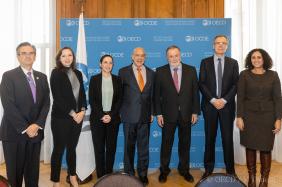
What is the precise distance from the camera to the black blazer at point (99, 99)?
3.92 m

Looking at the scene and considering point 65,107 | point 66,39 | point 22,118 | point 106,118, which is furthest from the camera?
point 66,39

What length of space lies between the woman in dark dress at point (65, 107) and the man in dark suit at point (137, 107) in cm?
58

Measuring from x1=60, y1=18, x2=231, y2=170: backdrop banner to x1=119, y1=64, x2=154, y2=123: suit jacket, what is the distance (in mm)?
854

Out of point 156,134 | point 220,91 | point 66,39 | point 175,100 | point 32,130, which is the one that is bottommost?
point 156,134

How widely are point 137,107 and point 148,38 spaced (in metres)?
1.28

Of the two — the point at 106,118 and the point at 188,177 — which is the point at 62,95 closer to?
the point at 106,118

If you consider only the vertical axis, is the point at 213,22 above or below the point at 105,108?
above

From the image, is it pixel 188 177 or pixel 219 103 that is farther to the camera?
pixel 188 177

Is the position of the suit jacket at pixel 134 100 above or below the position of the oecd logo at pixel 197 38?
below

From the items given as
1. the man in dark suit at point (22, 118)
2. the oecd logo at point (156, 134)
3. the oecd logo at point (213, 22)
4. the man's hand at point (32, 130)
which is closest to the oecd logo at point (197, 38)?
the oecd logo at point (213, 22)

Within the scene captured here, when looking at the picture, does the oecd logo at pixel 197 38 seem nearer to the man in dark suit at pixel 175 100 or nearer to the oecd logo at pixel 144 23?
the oecd logo at pixel 144 23

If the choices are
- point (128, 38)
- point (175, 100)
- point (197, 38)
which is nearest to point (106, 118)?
point (175, 100)

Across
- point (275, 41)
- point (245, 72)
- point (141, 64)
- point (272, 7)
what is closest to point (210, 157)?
point (245, 72)

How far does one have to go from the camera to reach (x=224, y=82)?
4.13m
